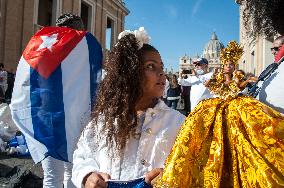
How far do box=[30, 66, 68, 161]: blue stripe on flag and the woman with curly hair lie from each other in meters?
0.99

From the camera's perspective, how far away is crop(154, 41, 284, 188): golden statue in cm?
111

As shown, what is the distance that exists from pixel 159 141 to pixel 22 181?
304 centimetres

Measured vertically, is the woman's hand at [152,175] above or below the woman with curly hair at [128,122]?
below

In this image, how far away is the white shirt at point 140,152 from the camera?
159 centimetres

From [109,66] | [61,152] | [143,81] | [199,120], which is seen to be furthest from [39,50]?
[199,120]

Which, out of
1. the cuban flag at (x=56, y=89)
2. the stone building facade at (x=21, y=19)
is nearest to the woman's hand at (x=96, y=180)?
the cuban flag at (x=56, y=89)

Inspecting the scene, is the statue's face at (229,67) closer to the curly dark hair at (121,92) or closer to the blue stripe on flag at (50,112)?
the curly dark hair at (121,92)

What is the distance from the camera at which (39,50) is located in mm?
3016

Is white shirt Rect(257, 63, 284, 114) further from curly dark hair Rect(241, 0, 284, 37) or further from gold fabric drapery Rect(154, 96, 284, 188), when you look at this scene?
curly dark hair Rect(241, 0, 284, 37)

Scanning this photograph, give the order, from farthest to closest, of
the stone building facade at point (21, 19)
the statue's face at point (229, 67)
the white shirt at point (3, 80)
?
the stone building facade at point (21, 19) < the white shirt at point (3, 80) < the statue's face at point (229, 67)

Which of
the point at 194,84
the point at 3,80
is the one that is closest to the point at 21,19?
the point at 3,80

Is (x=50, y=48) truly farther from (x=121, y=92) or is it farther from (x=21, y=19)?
(x=21, y=19)

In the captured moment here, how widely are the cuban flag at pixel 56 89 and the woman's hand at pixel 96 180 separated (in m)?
1.17

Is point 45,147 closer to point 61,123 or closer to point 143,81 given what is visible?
point 61,123
